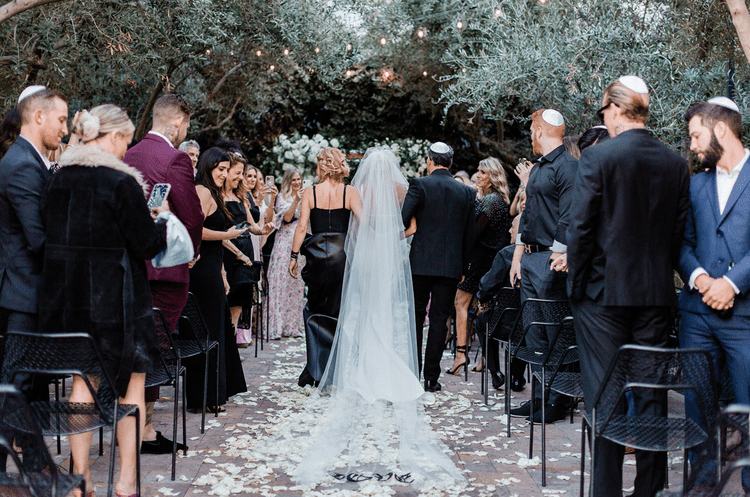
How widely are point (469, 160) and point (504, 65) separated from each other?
5800mm

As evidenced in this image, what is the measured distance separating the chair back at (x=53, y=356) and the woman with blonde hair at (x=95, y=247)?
191 millimetres

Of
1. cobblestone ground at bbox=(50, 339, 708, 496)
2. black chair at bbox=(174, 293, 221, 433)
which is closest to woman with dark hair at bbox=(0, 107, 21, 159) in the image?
black chair at bbox=(174, 293, 221, 433)

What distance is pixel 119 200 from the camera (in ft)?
10.8

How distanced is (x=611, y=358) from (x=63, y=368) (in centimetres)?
250

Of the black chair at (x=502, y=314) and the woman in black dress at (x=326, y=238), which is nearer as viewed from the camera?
the black chair at (x=502, y=314)

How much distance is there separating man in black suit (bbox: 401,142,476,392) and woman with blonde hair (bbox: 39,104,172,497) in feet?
11.2

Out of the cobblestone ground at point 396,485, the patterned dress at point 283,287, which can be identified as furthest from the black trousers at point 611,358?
the patterned dress at point 283,287

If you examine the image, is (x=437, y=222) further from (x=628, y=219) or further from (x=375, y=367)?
(x=628, y=219)

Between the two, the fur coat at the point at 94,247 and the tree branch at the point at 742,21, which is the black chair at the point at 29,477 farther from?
the tree branch at the point at 742,21

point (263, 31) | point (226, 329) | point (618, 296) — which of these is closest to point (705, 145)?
point (618, 296)

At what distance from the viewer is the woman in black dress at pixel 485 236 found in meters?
7.38

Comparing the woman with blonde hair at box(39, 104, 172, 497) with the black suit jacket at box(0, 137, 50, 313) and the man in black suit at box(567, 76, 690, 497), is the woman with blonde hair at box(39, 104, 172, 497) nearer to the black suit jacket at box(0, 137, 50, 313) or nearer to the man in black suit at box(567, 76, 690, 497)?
the black suit jacket at box(0, 137, 50, 313)

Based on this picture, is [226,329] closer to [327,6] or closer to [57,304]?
[57,304]

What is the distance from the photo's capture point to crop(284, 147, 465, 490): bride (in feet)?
14.6
